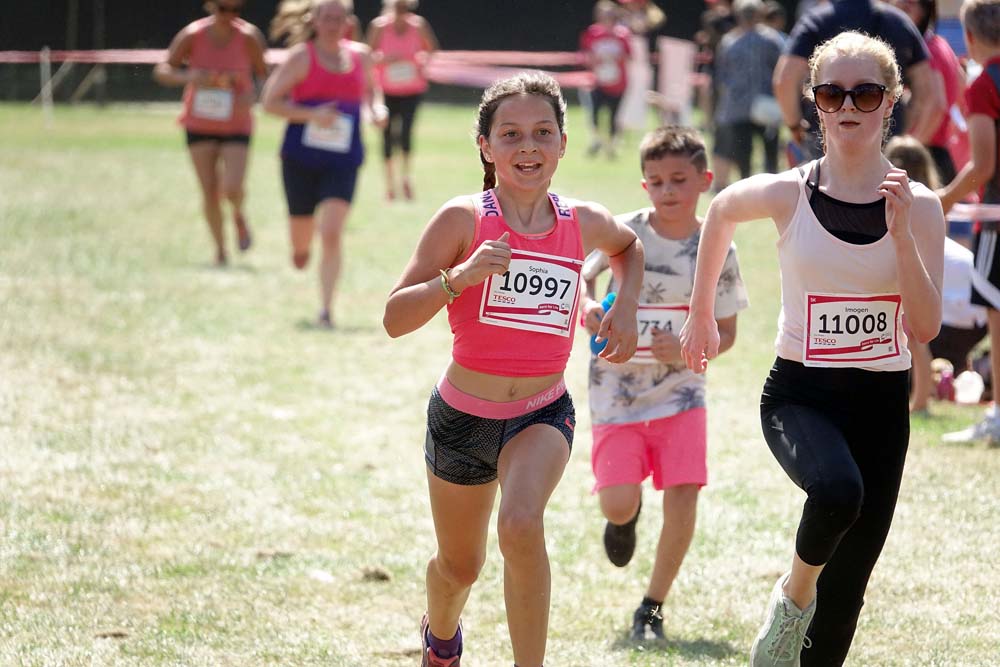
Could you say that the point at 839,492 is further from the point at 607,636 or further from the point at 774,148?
the point at 774,148

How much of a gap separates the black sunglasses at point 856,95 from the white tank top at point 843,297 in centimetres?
21

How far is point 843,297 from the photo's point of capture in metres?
3.87

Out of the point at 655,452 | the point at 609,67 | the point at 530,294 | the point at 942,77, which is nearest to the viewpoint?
the point at 530,294

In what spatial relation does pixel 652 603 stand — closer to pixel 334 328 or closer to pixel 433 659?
pixel 433 659

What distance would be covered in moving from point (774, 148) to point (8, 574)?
13267mm

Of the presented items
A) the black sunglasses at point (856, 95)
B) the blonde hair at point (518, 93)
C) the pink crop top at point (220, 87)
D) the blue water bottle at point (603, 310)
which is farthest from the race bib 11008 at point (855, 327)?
the pink crop top at point (220, 87)

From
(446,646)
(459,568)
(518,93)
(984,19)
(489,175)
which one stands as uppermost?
(984,19)

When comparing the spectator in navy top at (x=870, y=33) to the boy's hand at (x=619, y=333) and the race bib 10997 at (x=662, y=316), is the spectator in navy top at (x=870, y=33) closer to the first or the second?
the race bib 10997 at (x=662, y=316)

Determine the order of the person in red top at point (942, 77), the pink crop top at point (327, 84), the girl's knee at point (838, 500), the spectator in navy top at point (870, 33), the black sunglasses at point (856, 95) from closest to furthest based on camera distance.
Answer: the girl's knee at point (838, 500)
the black sunglasses at point (856, 95)
the spectator in navy top at point (870, 33)
the person in red top at point (942, 77)
the pink crop top at point (327, 84)

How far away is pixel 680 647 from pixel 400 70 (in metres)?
13.7

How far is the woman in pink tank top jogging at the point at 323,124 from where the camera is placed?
33.5ft

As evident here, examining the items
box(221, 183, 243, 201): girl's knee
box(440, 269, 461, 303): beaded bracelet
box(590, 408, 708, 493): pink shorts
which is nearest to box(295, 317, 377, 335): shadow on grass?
box(221, 183, 243, 201): girl's knee

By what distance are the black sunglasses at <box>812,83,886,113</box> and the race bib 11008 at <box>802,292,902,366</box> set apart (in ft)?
1.66

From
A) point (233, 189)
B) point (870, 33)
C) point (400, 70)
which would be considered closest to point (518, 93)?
point (870, 33)
